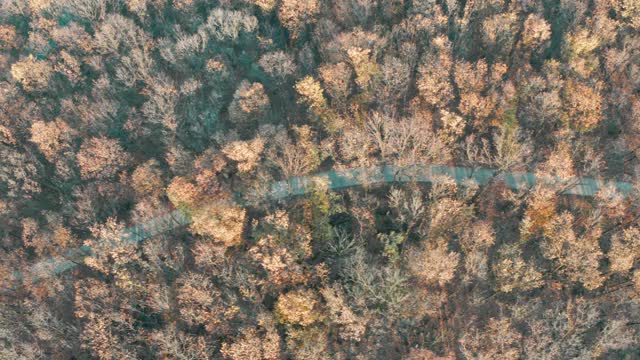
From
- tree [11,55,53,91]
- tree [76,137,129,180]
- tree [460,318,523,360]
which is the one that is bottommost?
tree [460,318,523,360]

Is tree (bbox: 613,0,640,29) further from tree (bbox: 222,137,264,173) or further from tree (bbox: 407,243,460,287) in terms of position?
tree (bbox: 222,137,264,173)

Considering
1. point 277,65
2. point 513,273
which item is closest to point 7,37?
point 277,65

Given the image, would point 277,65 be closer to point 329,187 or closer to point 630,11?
point 329,187

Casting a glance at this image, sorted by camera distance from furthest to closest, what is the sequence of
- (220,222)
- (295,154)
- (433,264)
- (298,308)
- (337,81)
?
(337,81) → (295,154) → (220,222) → (433,264) → (298,308)

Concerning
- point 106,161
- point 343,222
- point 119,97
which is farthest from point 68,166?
point 343,222

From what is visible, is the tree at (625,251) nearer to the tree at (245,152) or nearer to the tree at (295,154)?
the tree at (295,154)

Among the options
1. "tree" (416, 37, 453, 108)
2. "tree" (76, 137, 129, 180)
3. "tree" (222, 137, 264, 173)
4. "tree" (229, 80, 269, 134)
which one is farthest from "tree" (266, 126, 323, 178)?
"tree" (76, 137, 129, 180)
